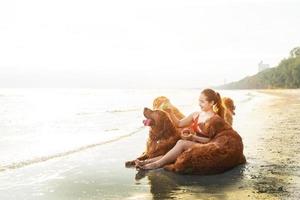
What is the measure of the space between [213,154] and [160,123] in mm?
1112

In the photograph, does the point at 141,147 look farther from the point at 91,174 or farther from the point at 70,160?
the point at 91,174

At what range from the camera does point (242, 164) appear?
8.98m

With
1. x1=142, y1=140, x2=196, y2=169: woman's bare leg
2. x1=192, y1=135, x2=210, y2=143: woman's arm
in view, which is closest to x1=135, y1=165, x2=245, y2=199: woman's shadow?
x1=142, y1=140, x2=196, y2=169: woman's bare leg

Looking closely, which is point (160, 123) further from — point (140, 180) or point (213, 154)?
Answer: point (140, 180)

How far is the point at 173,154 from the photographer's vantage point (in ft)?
27.2

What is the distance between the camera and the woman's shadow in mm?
6766

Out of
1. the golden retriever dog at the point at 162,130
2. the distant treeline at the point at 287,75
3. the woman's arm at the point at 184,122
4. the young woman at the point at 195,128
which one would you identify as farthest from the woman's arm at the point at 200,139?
the distant treeline at the point at 287,75

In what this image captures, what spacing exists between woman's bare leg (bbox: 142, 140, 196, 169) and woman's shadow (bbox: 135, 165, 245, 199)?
11 centimetres

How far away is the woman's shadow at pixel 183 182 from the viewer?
6.77m

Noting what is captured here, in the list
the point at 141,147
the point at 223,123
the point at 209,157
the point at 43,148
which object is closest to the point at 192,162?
the point at 209,157

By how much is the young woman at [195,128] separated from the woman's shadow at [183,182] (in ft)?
0.61

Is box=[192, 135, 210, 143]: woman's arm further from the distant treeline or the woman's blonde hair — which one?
the distant treeline

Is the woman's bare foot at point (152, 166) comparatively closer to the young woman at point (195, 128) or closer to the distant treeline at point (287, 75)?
the young woman at point (195, 128)

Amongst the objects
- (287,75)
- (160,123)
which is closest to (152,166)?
(160,123)
